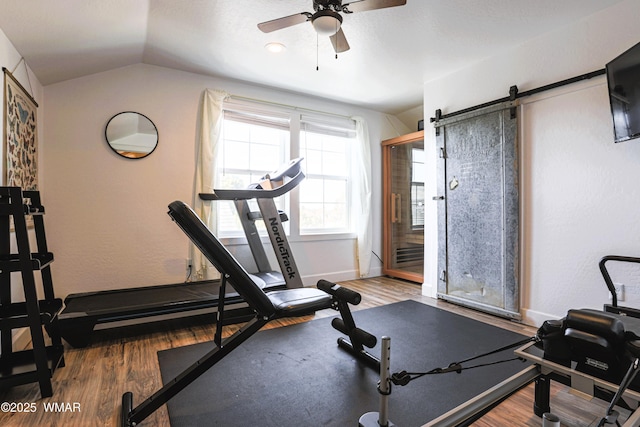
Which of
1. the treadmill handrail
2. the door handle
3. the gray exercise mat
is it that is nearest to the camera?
the gray exercise mat

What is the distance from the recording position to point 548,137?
288 cm

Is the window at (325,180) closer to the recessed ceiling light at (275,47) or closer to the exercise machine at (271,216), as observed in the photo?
the exercise machine at (271,216)

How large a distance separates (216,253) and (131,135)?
2.49 meters

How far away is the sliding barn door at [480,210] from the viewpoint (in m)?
3.09

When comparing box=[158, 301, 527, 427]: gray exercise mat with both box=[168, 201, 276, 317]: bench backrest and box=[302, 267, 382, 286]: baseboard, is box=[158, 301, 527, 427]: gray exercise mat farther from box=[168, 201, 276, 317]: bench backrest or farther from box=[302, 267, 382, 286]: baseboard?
box=[302, 267, 382, 286]: baseboard

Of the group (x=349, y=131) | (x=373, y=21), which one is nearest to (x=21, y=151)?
(x=373, y=21)

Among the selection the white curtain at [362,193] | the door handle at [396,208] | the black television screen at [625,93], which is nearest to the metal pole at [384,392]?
the black television screen at [625,93]

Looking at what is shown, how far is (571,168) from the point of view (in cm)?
273

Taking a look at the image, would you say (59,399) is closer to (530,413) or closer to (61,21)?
(61,21)

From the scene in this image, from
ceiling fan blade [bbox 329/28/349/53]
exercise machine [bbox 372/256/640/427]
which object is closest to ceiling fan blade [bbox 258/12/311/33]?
ceiling fan blade [bbox 329/28/349/53]

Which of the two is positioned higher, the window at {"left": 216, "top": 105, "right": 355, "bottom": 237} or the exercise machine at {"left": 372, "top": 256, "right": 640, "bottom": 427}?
the window at {"left": 216, "top": 105, "right": 355, "bottom": 237}

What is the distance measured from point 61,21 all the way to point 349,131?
3.35 metres

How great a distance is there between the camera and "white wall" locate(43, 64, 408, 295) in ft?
10.1

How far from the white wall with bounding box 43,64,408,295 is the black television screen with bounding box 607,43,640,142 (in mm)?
3545
